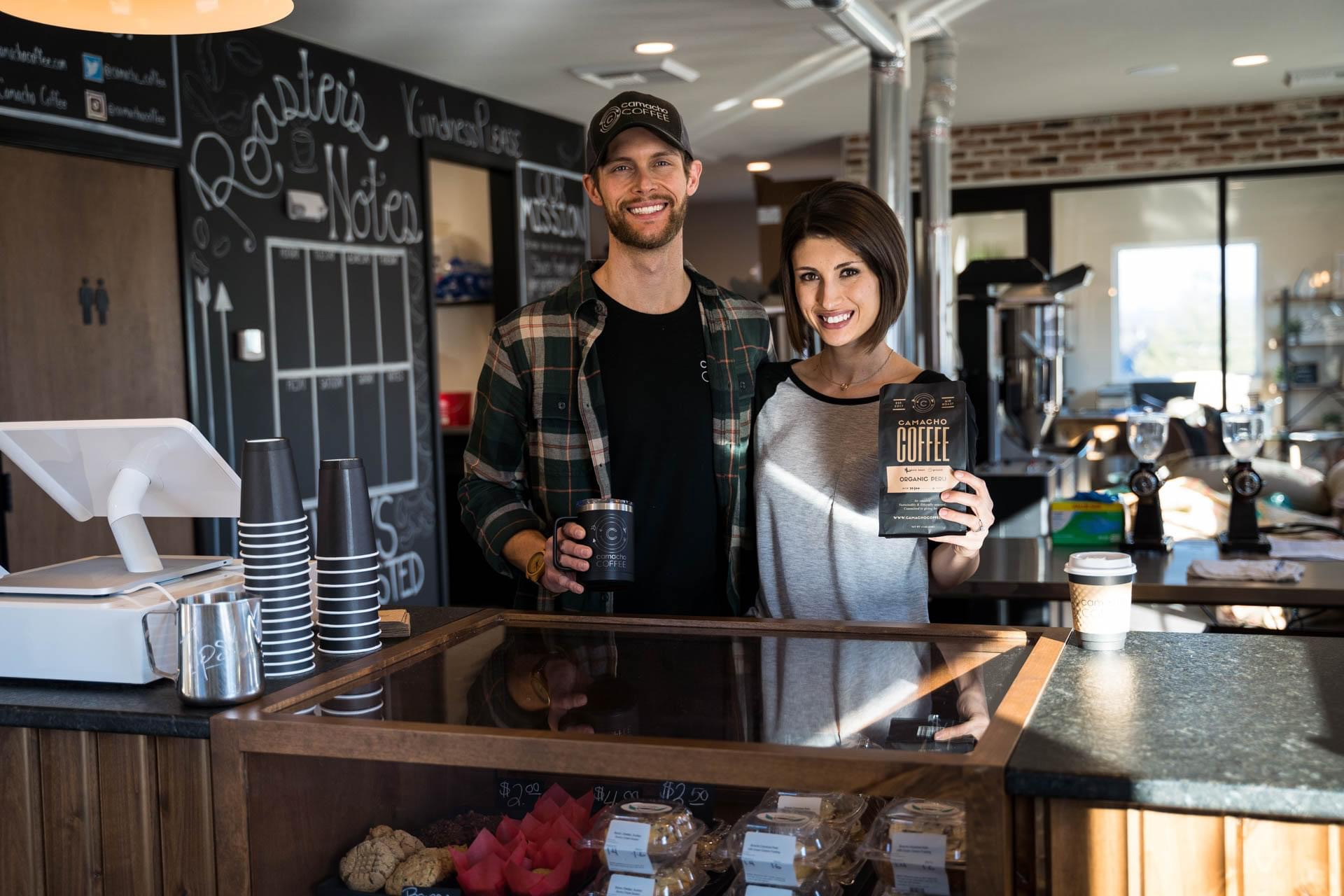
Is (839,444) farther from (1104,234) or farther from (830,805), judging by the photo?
(1104,234)

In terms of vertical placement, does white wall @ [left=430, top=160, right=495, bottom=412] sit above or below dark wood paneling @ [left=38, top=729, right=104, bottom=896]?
above

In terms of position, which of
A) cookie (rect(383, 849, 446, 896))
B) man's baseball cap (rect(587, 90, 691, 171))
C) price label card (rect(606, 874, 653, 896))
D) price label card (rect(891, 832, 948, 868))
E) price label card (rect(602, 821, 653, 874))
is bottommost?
cookie (rect(383, 849, 446, 896))

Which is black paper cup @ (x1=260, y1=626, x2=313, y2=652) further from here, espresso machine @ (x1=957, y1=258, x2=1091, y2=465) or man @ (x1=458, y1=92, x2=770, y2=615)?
espresso machine @ (x1=957, y1=258, x2=1091, y2=465)

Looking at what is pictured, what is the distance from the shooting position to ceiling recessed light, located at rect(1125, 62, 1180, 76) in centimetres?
662

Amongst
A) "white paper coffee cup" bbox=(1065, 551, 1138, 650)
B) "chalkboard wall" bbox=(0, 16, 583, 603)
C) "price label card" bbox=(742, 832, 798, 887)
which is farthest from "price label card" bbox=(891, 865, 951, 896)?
"chalkboard wall" bbox=(0, 16, 583, 603)

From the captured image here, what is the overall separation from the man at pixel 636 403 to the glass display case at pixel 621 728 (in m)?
0.44

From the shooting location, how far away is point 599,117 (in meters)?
2.38

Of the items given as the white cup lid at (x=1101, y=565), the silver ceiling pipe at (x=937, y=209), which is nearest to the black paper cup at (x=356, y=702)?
the white cup lid at (x=1101, y=565)

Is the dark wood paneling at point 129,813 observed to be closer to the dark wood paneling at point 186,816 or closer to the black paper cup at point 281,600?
the dark wood paneling at point 186,816

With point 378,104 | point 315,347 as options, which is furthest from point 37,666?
point 378,104

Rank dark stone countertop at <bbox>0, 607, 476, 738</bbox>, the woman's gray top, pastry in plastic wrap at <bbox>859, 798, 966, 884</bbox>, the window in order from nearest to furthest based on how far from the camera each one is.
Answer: pastry in plastic wrap at <bbox>859, 798, 966, 884</bbox> < dark stone countertop at <bbox>0, 607, 476, 738</bbox> < the woman's gray top < the window

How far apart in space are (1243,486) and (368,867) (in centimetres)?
256

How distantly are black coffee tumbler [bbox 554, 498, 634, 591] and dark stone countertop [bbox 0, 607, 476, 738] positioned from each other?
36 cm

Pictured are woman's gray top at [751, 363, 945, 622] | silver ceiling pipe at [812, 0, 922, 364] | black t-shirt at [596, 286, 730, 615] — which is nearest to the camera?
woman's gray top at [751, 363, 945, 622]
